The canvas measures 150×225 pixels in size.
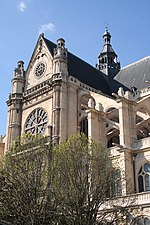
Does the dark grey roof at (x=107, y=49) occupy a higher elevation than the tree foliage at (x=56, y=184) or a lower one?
higher

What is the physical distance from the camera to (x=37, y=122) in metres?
34.1

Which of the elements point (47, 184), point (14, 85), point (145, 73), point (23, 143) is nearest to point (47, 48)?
point (14, 85)

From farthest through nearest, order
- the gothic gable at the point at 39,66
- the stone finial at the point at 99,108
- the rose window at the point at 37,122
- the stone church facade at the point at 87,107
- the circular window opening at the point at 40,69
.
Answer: the circular window opening at the point at 40,69 → the gothic gable at the point at 39,66 → the rose window at the point at 37,122 → the stone finial at the point at 99,108 → the stone church facade at the point at 87,107

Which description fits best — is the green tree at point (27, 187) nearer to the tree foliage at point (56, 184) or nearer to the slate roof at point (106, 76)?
the tree foliage at point (56, 184)

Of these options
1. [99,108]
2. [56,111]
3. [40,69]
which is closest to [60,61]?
[40,69]

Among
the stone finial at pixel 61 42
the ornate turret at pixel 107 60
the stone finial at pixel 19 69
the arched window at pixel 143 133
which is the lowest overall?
the arched window at pixel 143 133

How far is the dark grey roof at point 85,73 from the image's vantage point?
3666cm

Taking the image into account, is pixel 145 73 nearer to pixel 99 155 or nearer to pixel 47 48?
pixel 47 48

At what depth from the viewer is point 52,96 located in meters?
33.3

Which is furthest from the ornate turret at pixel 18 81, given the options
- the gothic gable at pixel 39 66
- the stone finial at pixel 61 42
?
the stone finial at pixel 61 42

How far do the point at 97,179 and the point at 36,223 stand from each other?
154 inches

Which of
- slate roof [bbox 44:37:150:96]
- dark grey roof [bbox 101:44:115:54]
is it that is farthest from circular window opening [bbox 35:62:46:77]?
dark grey roof [bbox 101:44:115:54]

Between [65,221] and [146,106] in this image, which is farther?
[146,106]

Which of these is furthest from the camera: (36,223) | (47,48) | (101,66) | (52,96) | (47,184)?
(101,66)
